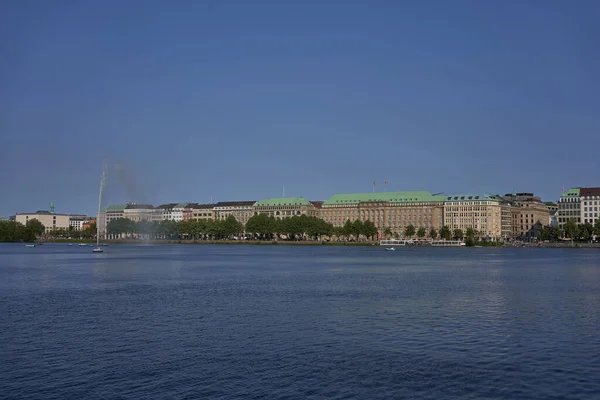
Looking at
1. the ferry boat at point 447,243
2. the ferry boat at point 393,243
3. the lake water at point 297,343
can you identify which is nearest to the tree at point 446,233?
the ferry boat at point 447,243

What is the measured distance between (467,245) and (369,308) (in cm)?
16333

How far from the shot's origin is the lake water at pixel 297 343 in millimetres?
19859

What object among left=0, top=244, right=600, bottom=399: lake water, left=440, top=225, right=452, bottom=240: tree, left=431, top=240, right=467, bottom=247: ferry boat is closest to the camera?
left=0, top=244, right=600, bottom=399: lake water

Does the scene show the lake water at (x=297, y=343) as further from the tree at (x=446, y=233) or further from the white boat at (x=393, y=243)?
the tree at (x=446, y=233)

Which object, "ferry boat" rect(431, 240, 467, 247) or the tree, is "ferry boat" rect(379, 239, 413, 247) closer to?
"ferry boat" rect(431, 240, 467, 247)

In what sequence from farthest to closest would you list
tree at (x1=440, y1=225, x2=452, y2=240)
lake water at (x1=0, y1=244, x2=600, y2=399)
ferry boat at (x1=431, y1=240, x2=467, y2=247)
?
tree at (x1=440, y1=225, x2=452, y2=240)
ferry boat at (x1=431, y1=240, x2=467, y2=247)
lake water at (x1=0, y1=244, x2=600, y2=399)

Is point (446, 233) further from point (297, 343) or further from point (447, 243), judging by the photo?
point (297, 343)

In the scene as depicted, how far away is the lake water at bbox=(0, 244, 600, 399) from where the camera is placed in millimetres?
19859

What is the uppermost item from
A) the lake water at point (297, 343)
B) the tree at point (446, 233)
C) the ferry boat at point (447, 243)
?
the tree at point (446, 233)

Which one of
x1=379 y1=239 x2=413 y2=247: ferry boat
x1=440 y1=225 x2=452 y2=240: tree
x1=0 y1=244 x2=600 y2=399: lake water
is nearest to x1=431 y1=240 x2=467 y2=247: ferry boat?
x1=440 y1=225 x2=452 y2=240: tree

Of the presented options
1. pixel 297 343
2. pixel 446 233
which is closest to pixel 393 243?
pixel 446 233

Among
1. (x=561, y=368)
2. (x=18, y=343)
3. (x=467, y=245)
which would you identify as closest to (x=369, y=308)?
(x=561, y=368)

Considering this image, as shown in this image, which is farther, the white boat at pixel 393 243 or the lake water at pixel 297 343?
the white boat at pixel 393 243

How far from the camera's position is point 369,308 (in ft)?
119
